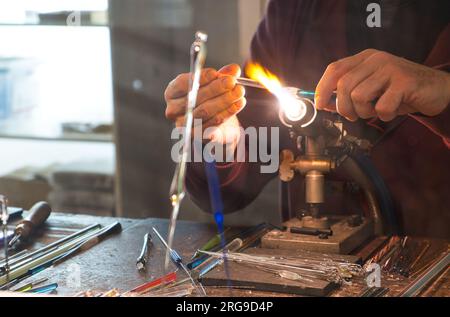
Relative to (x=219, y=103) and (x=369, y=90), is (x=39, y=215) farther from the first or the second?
A: (x=369, y=90)

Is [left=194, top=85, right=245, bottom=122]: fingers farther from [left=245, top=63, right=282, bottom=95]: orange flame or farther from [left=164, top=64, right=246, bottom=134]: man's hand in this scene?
[left=245, top=63, right=282, bottom=95]: orange flame

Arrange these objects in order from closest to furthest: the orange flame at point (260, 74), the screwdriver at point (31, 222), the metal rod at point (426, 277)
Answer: the metal rod at point (426, 277) → the screwdriver at point (31, 222) → the orange flame at point (260, 74)

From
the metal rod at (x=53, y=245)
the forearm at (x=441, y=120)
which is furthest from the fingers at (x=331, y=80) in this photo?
the metal rod at (x=53, y=245)

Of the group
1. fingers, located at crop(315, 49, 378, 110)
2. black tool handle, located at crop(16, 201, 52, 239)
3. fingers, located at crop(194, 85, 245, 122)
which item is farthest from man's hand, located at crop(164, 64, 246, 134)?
black tool handle, located at crop(16, 201, 52, 239)

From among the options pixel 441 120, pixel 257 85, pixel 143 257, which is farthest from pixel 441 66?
pixel 143 257

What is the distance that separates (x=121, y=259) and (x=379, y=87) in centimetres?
31

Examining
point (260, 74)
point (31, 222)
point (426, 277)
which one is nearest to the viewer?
point (426, 277)

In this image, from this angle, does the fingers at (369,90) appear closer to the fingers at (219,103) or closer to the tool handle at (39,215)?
the fingers at (219,103)

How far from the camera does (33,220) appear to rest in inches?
33.6

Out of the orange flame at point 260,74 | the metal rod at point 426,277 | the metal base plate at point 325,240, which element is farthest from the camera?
the orange flame at point 260,74

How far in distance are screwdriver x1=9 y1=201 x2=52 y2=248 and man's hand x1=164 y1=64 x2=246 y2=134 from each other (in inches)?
8.4

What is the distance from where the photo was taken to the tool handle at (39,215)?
85 centimetres

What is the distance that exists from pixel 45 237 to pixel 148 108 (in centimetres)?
73
